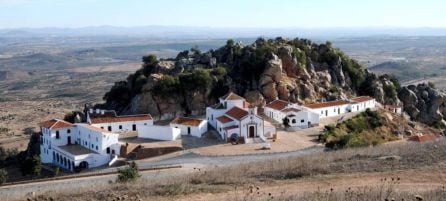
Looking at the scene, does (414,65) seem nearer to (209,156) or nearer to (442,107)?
(442,107)

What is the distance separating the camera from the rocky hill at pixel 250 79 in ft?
180

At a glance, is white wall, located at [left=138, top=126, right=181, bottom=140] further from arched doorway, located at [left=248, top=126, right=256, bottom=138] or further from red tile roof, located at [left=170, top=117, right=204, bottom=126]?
arched doorway, located at [left=248, top=126, right=256, bottom=138]

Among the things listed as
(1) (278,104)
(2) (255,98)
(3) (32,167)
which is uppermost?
(2) (255,98)

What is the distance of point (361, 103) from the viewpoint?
2314 inches

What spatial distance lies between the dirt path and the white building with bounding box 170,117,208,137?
1052 inches

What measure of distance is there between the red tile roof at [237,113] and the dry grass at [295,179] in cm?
2067

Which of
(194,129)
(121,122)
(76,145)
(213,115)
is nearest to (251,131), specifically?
(213,115)

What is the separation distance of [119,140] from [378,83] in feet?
104

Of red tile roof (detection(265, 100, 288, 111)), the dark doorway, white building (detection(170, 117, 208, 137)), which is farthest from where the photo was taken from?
red tile roof (detection(265, 100, 288, 111))

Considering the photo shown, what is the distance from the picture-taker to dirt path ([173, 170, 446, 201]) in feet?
65.0

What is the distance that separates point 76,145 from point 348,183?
31.4 m

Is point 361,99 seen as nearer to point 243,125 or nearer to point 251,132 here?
point 251,132

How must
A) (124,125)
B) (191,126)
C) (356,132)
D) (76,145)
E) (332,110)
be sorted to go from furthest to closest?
1. (332,110)
2. (356,132)
3. (124,125)
4. (191,126)
5. (76,145)

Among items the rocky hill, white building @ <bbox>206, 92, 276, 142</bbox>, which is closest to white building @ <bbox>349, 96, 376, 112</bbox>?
the rocky hill
